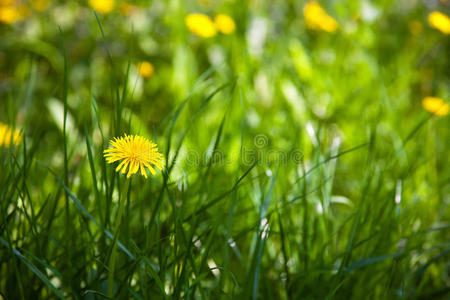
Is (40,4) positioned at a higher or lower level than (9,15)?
higher

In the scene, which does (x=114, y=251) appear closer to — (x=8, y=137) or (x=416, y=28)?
(x=8, y=137)

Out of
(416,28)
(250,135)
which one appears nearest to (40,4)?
(250,135)

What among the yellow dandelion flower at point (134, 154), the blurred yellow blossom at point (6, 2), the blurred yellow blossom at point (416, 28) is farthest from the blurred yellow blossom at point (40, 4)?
the blurred yellow blossom at point (416, 28)

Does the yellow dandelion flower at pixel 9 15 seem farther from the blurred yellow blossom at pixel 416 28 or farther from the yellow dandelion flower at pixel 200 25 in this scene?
the blurred yellow blossom at pixel 416 28

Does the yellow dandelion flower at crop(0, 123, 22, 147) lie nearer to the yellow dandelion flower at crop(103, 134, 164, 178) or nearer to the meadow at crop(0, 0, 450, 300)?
the meadow at crop(0, 0, 450, 300)

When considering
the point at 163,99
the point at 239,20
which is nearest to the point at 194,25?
the point at 239,20

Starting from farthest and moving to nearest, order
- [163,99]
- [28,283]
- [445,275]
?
[163,99], [445,275], [28,283]

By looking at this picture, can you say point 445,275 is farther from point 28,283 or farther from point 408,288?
point 28,283
